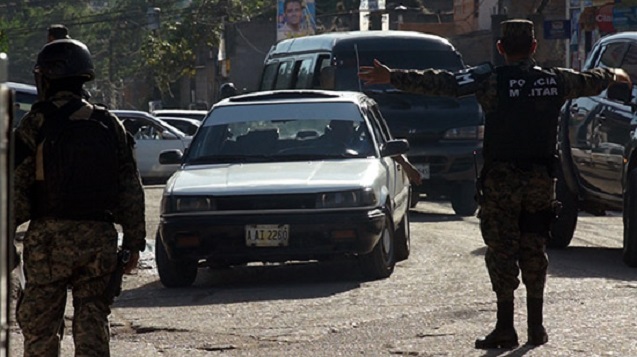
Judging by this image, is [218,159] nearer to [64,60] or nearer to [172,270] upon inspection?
[172,270]

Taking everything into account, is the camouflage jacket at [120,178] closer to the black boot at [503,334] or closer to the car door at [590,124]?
the black boot at [503,334]

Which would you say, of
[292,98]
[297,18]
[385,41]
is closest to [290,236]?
[292,98]

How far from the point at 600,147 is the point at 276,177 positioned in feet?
10.4

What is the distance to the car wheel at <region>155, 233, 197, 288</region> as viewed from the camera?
1139 centimetres

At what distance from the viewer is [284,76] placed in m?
19.8

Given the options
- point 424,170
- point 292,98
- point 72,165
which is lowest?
point 424,170

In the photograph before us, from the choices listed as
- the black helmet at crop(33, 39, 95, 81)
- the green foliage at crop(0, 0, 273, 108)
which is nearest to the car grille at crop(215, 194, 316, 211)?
the black helmet at crop(33, 39, 95, 81)

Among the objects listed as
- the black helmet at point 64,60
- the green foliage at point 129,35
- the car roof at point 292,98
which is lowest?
the green foliage at point 129,35

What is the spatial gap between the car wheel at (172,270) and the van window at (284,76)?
8.12 metres

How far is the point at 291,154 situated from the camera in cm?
1230

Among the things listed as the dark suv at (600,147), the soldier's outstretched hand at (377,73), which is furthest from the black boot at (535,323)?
the dark suv at (600,147)

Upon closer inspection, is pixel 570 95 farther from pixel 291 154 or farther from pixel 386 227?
pixel 291 154

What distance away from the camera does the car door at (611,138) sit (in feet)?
41.3

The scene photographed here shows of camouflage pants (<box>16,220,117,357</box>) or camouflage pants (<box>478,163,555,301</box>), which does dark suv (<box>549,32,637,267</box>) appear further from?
camouflage pants (<box>16,220,117,357</box>)
